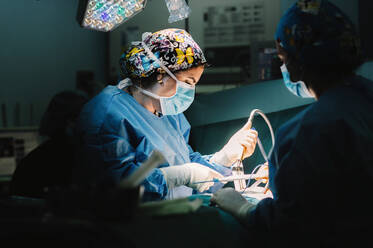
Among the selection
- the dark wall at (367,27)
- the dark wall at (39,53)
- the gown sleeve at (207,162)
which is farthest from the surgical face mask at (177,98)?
the dark wall at (39,53)

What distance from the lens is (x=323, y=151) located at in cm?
99

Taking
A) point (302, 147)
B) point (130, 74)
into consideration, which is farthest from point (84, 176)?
point (302, 147)

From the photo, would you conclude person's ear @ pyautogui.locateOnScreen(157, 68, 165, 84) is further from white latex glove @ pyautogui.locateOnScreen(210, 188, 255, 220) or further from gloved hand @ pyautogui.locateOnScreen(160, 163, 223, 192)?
white latex glove @ pyautogui.locateOnScreen(210, 188, 255, 220)

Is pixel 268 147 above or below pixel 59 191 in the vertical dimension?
below

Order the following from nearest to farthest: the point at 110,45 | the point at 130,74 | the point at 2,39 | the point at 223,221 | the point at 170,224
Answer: the point at 170,224, the point at 223,221, the point at 130,74, the point at 2,39, the point at 110,45

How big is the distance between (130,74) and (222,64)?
1702mm

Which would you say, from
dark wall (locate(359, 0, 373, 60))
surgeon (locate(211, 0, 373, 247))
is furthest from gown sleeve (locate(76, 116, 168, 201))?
dark wall (locate(359, 0, 373, 60))

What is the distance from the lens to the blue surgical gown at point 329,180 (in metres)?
0.99

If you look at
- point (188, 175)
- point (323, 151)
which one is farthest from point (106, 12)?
point (323, 151)

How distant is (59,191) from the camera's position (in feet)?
2.92

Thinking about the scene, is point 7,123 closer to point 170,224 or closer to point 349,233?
point 170,224

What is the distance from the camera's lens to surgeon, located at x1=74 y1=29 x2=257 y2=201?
1523 mm

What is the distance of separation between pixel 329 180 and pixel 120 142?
2.90ft

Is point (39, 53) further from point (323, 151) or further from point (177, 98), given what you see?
point (323, 151)
